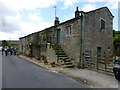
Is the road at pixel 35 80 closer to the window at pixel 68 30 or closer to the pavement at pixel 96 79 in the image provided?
the pavement at pixel 96 79

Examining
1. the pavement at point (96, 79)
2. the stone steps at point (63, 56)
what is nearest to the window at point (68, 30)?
the stone steps at point (63, 56)

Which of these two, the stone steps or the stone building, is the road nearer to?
the stone steps

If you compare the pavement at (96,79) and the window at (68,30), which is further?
the window at (68,30)

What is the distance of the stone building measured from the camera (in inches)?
387

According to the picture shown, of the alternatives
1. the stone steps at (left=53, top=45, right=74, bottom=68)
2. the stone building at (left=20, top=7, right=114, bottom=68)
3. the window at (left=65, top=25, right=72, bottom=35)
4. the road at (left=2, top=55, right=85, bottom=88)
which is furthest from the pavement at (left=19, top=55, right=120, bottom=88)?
the window at (left=65, top=25, right=72, bottom=35)

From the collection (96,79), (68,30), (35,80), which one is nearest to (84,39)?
(68,30)

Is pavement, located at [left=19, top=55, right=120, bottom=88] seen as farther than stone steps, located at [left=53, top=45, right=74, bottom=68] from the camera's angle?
No

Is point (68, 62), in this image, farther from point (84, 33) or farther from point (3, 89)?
point (3, 89)

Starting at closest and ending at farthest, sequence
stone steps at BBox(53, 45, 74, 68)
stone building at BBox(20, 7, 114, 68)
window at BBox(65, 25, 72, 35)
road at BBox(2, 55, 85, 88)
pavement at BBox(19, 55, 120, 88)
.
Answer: road at BBox(2, 55, 85, 88) < pavement at BBox(19, 55, 120, 88) < stone building at BBox(20, 7, 114, 68) < stone steps at BBox(53, 45, 74, 68) < window at BBox(65, 25, 72, 35)

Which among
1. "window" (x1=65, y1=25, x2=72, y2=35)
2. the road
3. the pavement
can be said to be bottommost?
the pavement

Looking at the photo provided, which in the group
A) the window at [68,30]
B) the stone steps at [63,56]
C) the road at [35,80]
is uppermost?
the window at [68,30]

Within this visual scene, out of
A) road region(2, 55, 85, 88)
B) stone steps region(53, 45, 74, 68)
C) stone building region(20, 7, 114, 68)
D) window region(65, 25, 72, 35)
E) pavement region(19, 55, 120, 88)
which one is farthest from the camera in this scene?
window region(65, 25, 72, 35)

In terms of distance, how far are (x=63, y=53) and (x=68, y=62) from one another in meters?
Result: 1.58

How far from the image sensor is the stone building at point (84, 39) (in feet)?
32.2
